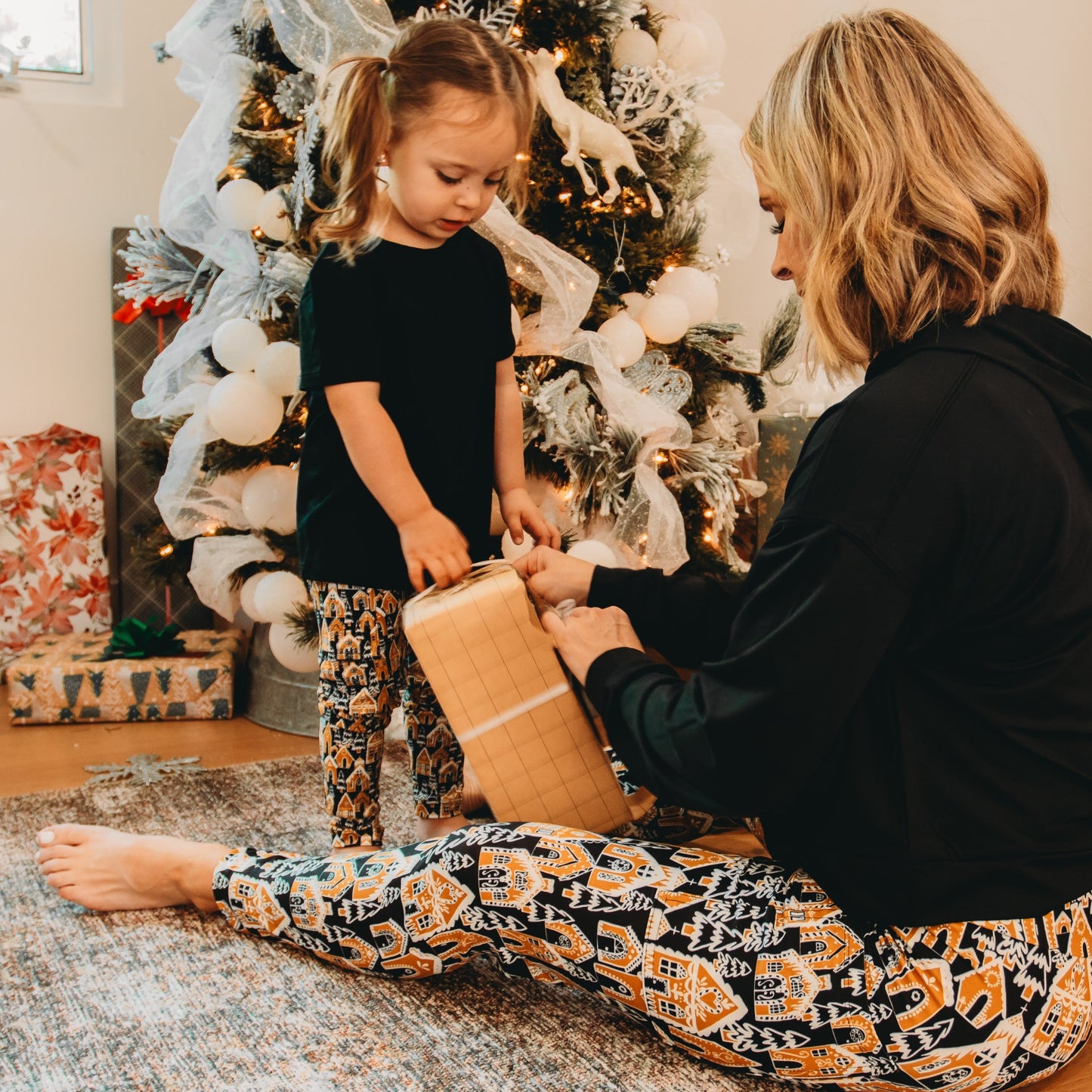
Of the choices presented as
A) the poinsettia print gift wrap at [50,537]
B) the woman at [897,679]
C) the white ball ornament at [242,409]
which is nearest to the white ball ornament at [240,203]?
the white ball ornament at [242,409]

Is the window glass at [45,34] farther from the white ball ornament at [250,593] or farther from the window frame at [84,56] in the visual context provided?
the white ball ornament at [250,593]

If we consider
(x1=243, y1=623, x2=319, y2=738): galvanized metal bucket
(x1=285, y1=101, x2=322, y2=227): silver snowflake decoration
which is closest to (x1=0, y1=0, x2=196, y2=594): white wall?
(x1=243, y1=623, x2=319, y2=738): galvanized metal bucket

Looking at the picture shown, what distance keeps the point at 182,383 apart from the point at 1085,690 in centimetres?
151

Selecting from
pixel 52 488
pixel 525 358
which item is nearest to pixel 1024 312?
pixel 525 358

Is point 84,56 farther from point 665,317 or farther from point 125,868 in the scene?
point 125,868

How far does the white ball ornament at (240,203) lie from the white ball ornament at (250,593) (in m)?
0.59

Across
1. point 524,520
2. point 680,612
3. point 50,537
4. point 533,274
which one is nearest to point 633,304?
point 533,274

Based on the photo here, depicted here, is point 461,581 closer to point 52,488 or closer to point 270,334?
point 270,334

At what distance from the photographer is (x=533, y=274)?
1672mm

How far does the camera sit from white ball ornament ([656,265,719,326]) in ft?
6.06

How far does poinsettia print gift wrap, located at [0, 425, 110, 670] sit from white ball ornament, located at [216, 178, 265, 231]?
82 centimetres

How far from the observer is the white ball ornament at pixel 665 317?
1820 mm

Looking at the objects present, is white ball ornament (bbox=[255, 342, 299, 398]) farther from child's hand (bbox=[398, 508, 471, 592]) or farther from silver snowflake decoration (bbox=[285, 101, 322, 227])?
child's hand (bbox=[398, 508, 471, 592])

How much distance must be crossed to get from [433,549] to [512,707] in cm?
24
